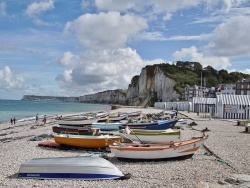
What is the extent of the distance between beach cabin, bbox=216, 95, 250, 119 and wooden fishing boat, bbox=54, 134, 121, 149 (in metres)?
32.0

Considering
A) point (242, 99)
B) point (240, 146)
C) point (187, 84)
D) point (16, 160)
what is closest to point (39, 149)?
point (16, 160)

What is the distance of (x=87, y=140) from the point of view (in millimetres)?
18453

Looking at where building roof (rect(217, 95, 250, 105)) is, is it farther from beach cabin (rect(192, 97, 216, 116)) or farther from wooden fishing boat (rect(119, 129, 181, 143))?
wooden fishing boat (rect(119, 129, 181, 143))

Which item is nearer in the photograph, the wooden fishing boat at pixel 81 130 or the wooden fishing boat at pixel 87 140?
the wooden fishing boat at pixel 87 140

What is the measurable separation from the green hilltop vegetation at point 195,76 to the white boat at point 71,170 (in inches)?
4711

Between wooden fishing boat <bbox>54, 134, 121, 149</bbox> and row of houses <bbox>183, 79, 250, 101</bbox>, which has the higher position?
row of houses <bbox>183, 79, 250, 101</bbox>

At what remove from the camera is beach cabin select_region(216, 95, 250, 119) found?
45.3 m

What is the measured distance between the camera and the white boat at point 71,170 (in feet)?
39.0

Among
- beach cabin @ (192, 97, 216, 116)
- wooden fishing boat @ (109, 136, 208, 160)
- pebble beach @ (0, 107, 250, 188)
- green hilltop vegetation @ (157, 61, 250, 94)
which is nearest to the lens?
pebble beach @ (0, 107, 250, 188)

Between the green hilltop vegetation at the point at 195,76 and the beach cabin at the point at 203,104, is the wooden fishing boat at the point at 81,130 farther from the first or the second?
the green hilltop vegetation at the point at 195,76

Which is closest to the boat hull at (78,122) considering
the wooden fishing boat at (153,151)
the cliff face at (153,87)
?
the wooden fishing boat at (153,151)

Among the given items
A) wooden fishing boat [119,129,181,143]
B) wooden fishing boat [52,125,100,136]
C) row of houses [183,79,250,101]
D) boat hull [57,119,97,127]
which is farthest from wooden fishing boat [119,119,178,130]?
row of houses [183,79,250,101]

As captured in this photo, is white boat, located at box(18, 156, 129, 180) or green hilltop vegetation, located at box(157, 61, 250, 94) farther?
green hilltop vegetation, located at box(157, 61, 250, 94)

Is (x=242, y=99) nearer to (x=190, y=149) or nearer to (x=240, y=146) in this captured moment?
(x=240, y=146)
